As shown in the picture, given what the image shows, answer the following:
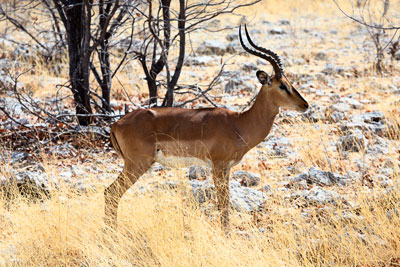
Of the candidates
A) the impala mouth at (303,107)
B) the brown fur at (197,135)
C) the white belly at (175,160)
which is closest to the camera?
the brown fur at (197,135)

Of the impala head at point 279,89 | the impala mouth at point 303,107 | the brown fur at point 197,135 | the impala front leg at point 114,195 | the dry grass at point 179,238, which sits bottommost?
the dry grass at point 179,238

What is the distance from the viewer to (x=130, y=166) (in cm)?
532

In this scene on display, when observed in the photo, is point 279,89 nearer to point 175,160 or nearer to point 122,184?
point 175,160

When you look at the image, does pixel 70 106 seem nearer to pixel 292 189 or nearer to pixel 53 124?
pixel 53 124

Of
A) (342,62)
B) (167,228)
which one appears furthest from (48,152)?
(342,62)

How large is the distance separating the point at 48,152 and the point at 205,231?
12.5ft

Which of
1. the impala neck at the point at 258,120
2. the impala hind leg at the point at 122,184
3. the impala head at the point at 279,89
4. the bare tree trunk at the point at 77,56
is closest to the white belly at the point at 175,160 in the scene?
the impala hind leg at the point at 122,184

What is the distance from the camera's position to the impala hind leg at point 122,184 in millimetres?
5133

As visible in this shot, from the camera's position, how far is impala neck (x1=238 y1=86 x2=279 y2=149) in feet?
18.7

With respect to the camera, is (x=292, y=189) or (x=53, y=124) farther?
(x=53, y=124)

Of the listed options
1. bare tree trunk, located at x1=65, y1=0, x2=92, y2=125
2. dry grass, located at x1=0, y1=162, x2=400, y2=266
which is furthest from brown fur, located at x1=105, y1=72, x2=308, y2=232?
bare tree trunk, located at x1=65, y1=0, x2=92, y2=125

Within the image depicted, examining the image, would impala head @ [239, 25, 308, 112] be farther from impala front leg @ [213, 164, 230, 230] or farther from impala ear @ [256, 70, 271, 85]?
impala front leg @ [213, 164, 230, 230]

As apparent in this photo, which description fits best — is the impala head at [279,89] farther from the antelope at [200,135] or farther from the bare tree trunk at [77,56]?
the bare tree trunk at [77,56]

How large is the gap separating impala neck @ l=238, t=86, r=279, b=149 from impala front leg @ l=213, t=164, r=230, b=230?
427 millimetres
